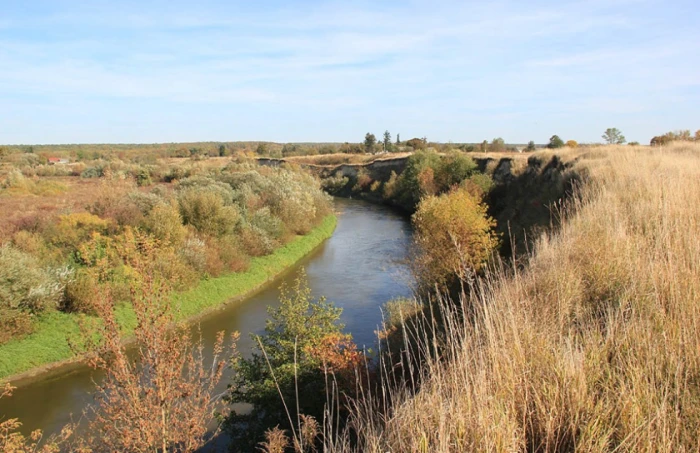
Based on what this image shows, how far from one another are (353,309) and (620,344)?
15.5 metres

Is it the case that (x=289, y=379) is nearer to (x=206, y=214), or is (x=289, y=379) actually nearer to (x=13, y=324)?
(x=13, y=324)

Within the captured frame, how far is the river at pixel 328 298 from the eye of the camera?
13.1 m

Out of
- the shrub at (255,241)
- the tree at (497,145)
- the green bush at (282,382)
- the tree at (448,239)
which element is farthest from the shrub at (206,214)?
the tree at (497,145)

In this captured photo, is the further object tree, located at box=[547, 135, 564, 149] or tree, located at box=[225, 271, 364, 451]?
tree, located at box=[547, 135, 564, 149]

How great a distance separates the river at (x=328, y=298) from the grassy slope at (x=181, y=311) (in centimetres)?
65

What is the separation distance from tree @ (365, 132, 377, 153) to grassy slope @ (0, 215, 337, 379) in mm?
59061

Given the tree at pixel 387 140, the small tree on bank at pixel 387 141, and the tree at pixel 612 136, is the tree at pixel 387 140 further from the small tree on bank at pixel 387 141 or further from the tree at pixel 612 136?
the tree at pixel 612 136

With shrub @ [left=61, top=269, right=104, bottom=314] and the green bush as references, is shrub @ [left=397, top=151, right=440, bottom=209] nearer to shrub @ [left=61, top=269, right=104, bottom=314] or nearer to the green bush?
shrub @ [left=61, top=269, right=104, bottom=314]

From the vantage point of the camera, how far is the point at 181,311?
19375 mm

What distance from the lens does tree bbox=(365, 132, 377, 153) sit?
298ft

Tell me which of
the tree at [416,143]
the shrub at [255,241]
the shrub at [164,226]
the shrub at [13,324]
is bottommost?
the shrub at [13,324]

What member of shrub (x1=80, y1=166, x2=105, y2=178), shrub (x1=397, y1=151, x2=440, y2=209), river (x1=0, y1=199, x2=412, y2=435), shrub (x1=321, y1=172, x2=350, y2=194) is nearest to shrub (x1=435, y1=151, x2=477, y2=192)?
shrub (x1=397, y1=151, x2=440, y2=209)

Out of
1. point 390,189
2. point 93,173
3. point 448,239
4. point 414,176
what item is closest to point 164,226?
point 448,239

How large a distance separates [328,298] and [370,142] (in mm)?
73715
